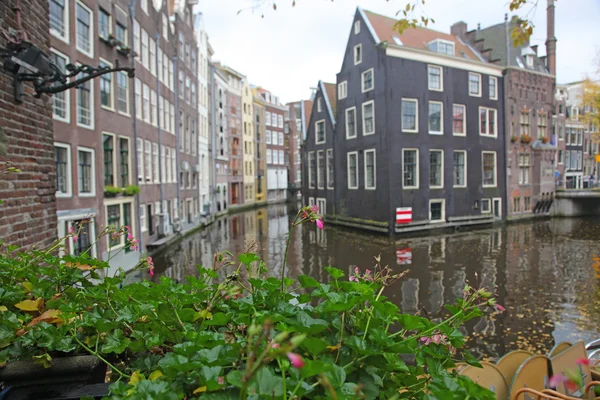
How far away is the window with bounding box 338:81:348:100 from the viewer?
30.5 meters

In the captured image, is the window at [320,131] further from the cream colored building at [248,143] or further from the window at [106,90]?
the window at [106,90]

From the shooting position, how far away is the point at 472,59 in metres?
30.7

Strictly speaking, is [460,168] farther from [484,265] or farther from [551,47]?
[551,47]

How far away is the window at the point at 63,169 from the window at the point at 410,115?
19.3 metres

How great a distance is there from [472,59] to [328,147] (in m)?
12.2

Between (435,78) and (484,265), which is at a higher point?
(435,78)

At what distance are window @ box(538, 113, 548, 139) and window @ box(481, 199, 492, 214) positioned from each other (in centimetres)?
915

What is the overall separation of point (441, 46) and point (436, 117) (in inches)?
191

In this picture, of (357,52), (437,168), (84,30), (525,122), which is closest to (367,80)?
(357,52)

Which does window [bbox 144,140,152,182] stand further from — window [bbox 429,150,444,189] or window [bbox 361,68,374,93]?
window [bbox 429,150,444,189]

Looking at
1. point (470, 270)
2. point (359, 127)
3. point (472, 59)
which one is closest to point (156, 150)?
point (359, 127)

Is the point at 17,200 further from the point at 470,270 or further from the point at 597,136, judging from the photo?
the point at 597,136

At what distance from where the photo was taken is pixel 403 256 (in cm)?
1872

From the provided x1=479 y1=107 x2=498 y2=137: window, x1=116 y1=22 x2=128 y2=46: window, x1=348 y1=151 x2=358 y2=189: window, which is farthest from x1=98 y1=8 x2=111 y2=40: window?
x1=479 y1=107 x2=498 y2=137: window
